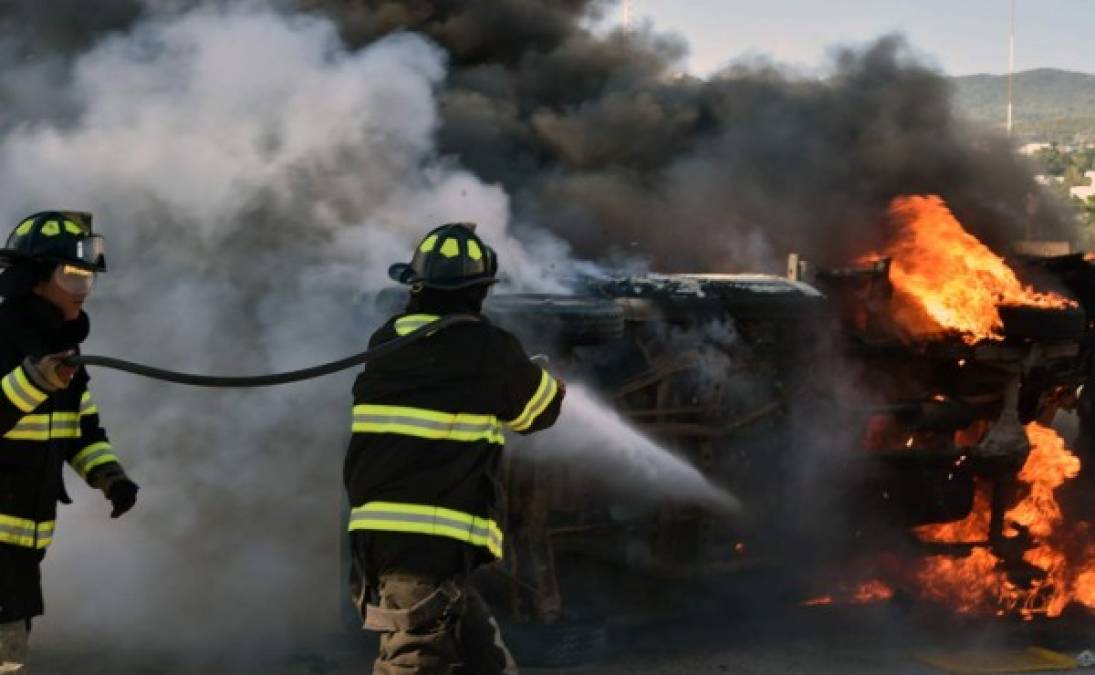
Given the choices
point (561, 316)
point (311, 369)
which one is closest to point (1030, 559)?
point (561, 316)

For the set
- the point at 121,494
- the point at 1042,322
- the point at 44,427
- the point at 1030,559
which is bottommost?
the point at 1030,559

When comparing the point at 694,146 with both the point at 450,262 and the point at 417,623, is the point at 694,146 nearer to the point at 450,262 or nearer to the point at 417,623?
the point at 450,262

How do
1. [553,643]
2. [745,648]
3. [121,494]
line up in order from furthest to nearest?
1. [745,648]
2. [553,643]
3. [121,494]

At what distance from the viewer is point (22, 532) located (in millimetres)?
3844

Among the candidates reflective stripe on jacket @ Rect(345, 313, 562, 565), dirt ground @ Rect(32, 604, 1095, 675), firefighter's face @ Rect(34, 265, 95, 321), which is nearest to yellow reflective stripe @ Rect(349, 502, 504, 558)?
reflective stripe on jacket @ Rect(345, 313, 562, 565)

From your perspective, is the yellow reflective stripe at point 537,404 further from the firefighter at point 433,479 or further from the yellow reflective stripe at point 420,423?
the yellow reflective stripe at point 420,423

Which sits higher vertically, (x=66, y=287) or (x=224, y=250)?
(x=224, y=250)

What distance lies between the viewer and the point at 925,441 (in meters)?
7.49

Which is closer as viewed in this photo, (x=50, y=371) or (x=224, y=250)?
(x=50, y=371)

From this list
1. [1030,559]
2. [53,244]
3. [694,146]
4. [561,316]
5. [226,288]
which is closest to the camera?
[53,244]

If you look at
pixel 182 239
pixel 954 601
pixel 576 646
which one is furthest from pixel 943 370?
pixel 182 239

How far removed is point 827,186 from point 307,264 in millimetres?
5459

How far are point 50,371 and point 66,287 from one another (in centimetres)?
44

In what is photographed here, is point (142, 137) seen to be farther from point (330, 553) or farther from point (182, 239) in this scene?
point (330, 553)
